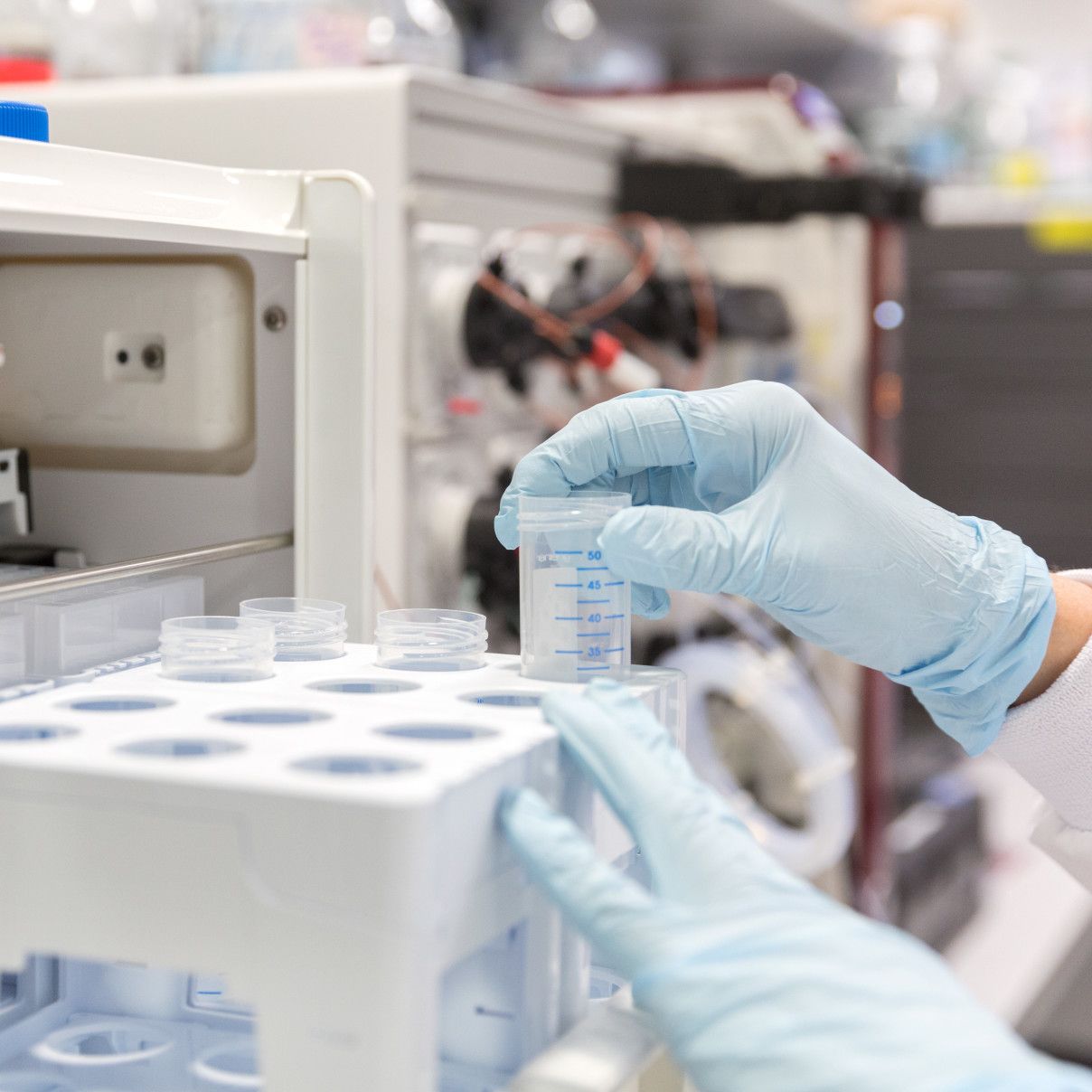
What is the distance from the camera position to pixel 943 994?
779 mm

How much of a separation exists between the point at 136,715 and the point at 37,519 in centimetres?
53

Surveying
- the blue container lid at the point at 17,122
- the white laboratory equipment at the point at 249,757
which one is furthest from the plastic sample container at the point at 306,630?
the blue container lid at the point at 17,122

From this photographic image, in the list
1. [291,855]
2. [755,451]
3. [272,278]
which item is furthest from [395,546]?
[291,855]

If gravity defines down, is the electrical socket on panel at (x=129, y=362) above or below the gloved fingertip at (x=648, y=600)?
above

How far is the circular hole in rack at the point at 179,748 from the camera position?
0.79 meters

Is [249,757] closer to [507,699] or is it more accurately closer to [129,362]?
[507,699]

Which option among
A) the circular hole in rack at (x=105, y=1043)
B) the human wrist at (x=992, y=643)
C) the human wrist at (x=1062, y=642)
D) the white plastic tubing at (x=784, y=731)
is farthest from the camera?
the white plastic tubing at (x=784, y=731)

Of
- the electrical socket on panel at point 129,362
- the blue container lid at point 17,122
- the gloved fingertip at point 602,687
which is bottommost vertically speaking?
the gloved fingertip at point 602,687

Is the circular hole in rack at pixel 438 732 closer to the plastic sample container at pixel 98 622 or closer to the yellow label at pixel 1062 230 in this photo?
the plastic sample container at pixel 98 622

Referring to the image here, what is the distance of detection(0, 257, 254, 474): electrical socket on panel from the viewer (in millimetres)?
1258

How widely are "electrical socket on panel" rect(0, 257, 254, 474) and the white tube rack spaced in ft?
1.32

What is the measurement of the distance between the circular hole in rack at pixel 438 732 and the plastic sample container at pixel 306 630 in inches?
7.5

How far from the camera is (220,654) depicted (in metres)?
0.95

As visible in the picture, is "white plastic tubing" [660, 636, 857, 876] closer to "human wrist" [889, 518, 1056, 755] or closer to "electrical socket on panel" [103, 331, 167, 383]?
"human wrist" [889, 518, 1056, 755]
